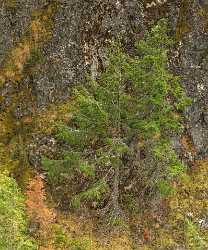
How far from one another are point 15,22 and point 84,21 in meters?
3.17

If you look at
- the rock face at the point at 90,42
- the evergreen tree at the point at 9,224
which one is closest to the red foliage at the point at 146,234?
the rock face at the point at 90,42

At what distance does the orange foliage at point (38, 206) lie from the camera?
20.6m

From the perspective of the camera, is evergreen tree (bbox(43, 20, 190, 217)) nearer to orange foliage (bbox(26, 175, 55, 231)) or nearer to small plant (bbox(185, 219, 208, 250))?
orange foliage (bbox(26, 175, 55, 231))

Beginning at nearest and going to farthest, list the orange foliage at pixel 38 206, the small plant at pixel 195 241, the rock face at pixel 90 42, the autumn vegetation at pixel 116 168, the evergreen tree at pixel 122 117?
1. the small plant at pixel 195 241
2. the evergreen tree at pixel 122 117
3. the autumn vegetation at pixel 116 168
4. the orange foliage at pixel 38 206
5. the rock face at pixel 90 42

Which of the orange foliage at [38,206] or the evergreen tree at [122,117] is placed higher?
the evergreen tree at [122,117]

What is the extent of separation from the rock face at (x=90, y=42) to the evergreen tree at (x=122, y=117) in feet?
7.91

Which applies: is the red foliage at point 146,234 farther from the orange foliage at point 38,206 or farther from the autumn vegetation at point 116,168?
the orange foliage at point 38,206

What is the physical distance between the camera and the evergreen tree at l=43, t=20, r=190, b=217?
19891 millimetres

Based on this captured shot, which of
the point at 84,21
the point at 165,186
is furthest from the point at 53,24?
the point at 165,186

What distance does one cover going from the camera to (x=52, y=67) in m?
23.5

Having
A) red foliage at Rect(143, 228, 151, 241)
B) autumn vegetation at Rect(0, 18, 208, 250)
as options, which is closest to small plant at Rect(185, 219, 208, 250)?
autumn vegetation at Rect(0, 18, 208, 250)

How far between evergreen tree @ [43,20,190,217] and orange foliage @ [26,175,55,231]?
0.72 meters

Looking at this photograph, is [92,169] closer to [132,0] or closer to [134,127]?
[134,127]

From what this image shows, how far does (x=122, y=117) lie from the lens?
68.8ft
